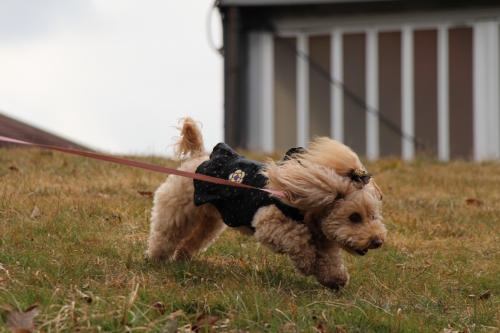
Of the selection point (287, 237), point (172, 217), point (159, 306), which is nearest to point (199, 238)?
point (172, 217)

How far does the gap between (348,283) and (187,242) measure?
1.21 m

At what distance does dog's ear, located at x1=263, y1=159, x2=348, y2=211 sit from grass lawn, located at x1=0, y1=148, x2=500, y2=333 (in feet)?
1.76

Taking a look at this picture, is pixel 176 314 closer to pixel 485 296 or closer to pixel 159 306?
pixel 159 306

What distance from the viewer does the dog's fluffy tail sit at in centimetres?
516

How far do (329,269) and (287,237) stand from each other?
13.5 inches

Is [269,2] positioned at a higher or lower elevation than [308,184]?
higher

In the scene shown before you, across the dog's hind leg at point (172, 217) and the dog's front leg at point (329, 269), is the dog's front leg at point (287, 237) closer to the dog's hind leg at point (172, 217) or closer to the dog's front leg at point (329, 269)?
the dog's front leg at point (329, 269)

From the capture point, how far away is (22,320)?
134 inches

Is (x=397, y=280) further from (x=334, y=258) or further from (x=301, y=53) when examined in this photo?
(x=301, y=53)

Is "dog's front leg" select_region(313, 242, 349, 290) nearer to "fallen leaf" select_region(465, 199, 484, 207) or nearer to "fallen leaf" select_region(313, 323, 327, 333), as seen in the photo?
"fallen leaf" select_region(313, 323, 327, 333)

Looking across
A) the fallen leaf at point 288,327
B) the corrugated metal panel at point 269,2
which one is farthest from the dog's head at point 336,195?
the corrugated metal panel at point 269,2

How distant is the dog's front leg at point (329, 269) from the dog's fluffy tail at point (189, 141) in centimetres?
122

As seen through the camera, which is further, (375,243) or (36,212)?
(36,212)

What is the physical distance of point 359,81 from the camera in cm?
1454
